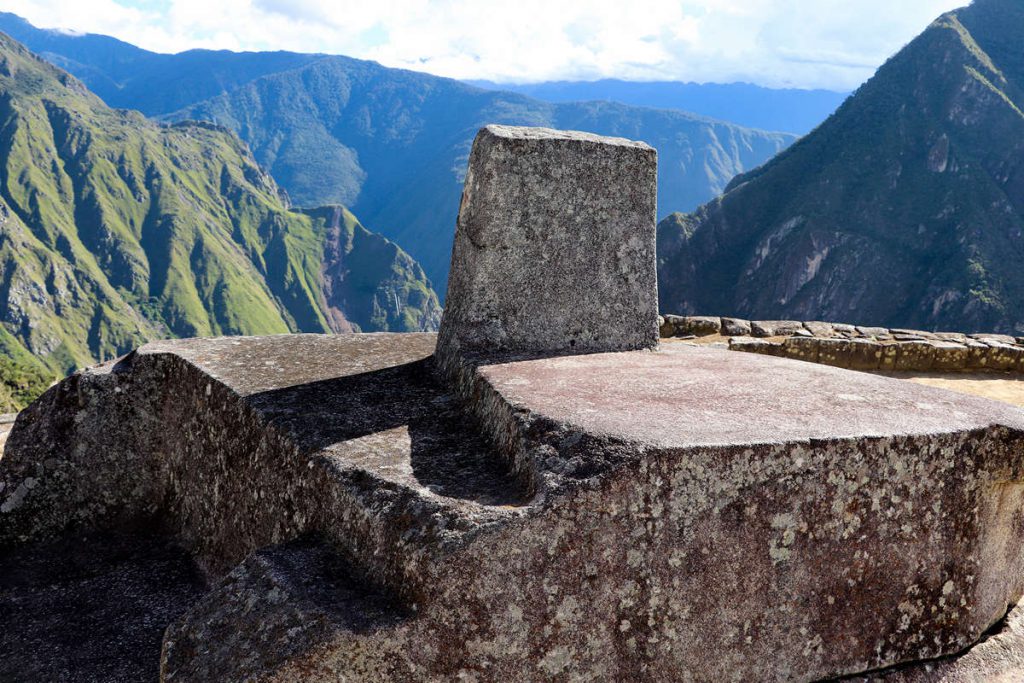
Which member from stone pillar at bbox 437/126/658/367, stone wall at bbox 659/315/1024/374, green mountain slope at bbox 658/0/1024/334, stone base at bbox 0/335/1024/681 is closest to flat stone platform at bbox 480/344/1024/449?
stone base at bbox 0/335/1024/681

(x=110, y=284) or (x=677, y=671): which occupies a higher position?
A: (x=677, y=671)

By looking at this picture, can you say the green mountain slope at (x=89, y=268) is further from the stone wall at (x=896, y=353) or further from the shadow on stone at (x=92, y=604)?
the shadow on stone at (x=92, y=604)

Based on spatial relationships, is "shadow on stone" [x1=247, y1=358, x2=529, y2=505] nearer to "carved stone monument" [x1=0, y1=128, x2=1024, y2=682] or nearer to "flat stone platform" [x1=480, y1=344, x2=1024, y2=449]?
"carved stone monument" [x1=0, y1=128, x2=1024, y2=682]

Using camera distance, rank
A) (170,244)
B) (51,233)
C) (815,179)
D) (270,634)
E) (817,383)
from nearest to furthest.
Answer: (270,634), (817,383), (815,179), (51,233), (170,244)

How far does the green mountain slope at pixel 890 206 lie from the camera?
126m

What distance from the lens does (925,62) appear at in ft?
488

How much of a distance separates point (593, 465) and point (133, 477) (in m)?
3.37

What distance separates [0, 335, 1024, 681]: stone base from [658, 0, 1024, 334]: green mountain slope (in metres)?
126

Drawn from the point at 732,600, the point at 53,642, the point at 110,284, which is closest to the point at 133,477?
the point at 53,642

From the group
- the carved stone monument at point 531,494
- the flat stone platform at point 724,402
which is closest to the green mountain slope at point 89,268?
the carved stone monument at point 531,494

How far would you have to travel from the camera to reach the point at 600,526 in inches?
124

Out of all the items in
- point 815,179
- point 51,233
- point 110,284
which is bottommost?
point 110,284

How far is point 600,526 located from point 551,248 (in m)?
2.31

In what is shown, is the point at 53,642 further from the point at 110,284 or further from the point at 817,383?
the point at 110,284
